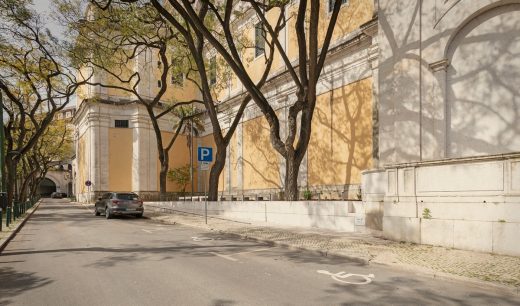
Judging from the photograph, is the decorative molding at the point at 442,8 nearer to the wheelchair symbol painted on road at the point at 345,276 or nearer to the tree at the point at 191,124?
the wheelchair symbol painted on road at the point at 345,276

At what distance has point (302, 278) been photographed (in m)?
6.88

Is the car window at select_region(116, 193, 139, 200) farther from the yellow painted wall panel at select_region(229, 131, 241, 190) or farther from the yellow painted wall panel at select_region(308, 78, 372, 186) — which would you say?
the yellow painted wall panel at select_region(229, 131, 241, 190)

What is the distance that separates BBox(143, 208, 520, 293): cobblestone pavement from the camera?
22.2 feet

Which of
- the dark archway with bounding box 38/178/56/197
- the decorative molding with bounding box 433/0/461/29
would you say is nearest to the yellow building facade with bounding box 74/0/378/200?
the decorative molding with bounding box 433/0/461/29

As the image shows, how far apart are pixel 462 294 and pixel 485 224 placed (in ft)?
10.4

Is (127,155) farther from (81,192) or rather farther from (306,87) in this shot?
(306,87)

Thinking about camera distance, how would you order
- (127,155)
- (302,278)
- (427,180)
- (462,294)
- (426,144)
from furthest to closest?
1. (127,155)
2. (426,144)
3. (427,180)
4. (302,278)
5. (462,294)

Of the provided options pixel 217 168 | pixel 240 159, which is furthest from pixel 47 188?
pixel 217 168

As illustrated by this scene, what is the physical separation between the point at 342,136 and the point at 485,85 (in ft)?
33.5

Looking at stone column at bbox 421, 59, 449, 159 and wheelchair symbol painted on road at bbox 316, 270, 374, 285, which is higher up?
stone column at bbox 421, 59, 449, 159

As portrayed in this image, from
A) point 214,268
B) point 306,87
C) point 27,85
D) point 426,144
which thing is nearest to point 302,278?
point 214,268

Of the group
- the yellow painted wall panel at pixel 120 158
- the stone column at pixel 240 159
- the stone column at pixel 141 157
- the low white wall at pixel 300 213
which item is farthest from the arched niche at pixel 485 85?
the yellow painted wall panel at pixel 120 158

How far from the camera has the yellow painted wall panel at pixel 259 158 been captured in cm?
2667

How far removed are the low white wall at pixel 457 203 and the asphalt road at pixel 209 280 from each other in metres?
2.43
